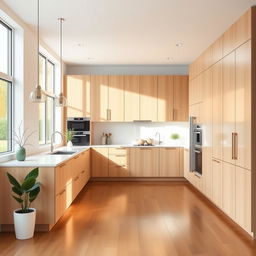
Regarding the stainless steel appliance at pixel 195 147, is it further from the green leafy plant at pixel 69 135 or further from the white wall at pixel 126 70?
the green leafy plant at pixel 69 135

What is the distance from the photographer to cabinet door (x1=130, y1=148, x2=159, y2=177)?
7.29 metres

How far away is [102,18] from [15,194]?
2.50m

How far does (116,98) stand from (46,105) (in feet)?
5.75

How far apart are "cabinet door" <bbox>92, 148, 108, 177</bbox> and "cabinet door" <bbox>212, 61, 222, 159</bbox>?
2.90 meters

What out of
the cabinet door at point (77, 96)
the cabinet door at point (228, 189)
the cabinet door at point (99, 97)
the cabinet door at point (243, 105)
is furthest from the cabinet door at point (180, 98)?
the cabinet door at point (243, 105)

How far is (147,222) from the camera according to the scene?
167 inches

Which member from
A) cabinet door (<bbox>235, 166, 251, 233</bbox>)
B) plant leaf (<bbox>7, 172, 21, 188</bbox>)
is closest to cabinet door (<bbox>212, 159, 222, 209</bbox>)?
cabinet door (<bbox>235, 166, 251, 233</bbox>)

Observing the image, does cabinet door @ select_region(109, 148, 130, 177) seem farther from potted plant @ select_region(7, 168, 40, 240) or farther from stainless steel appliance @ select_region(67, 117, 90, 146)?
potted plant @ select_region(7, 168, 40, 240)

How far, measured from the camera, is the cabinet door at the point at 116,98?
296 inches

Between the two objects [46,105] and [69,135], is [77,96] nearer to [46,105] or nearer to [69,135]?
[69,135]

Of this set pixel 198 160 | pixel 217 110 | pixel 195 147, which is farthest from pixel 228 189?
pixel 195 147

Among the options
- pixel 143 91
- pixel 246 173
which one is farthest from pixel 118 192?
pixel 246 173

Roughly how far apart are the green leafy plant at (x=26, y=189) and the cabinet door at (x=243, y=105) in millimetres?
2351

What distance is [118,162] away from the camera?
23.9 feet
